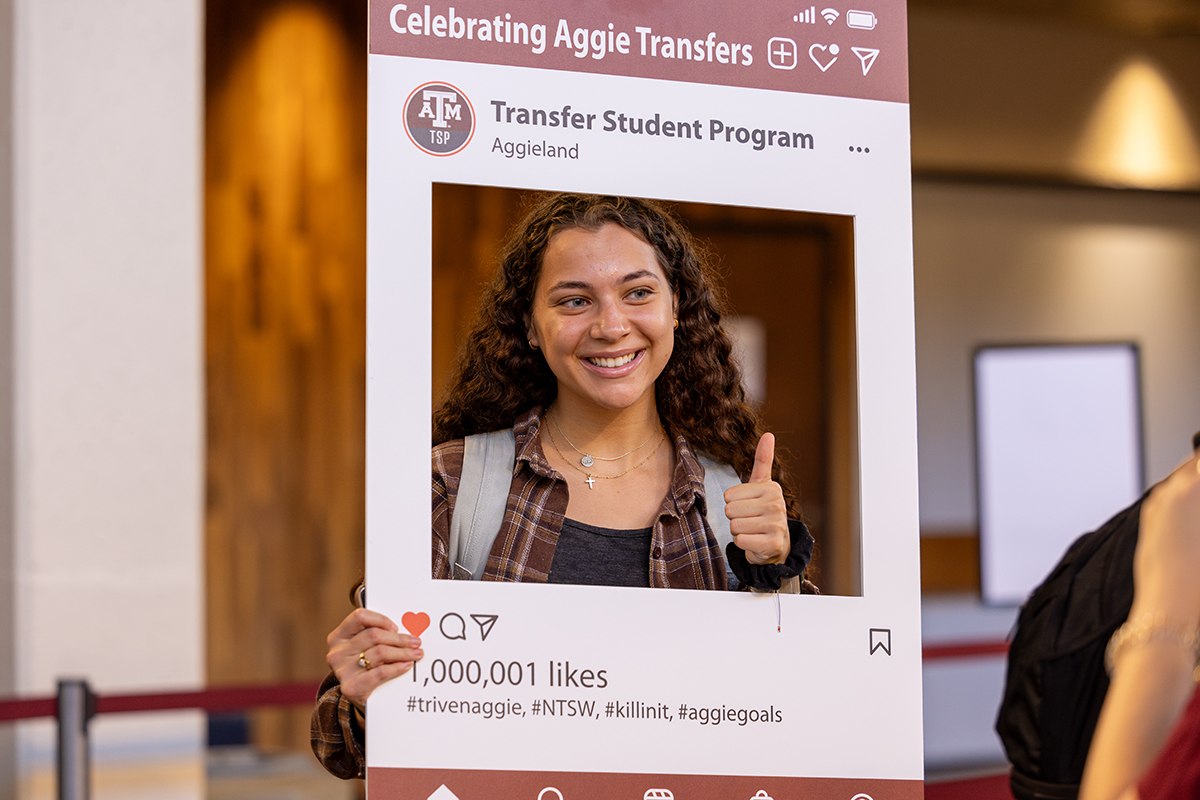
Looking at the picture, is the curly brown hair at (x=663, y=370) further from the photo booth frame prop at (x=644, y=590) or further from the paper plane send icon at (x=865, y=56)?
the paper plane send icon at (x=865, y=56)

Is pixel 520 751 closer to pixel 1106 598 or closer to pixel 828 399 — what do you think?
pixel 1106 598

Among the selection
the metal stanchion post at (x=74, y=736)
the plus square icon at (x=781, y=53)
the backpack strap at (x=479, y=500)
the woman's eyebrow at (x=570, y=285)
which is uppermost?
the plus square icon at (x=781, y=53)

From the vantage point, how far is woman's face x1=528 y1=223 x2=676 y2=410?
1912 mm

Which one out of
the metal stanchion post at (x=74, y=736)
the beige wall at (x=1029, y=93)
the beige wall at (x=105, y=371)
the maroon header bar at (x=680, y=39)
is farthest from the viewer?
the beige wall at (x=1029, y=93)

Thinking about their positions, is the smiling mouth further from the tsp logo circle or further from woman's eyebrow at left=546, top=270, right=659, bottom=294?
the tsp logo circle

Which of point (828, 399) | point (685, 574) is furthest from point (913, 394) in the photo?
point (828, 399)

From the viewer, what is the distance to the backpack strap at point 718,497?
75.4 inches

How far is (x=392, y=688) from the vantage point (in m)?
1.79

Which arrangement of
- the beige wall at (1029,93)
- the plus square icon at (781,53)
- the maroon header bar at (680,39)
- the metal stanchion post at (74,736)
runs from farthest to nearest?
the beige wall at (1029,93), the metal stanchion post at (74,736), the plus square icon at (781,53), the maroon header bar at (680,39)

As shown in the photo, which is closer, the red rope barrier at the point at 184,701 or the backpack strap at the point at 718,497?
the backpack strap at the point at 718,497

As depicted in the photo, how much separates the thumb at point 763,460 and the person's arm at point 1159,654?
33.5 inches

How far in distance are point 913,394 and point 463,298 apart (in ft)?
2.05

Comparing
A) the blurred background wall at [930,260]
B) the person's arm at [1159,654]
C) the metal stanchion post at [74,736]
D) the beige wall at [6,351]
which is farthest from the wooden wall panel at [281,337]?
the person's arm at [1159,654]

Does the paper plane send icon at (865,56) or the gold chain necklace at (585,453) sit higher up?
the paper plane send icon at (865,56)
